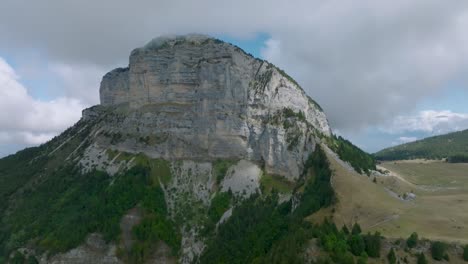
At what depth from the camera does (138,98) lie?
19212 centimetres

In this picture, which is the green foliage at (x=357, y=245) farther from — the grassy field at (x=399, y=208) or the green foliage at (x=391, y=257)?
the grassy field at (x=399, y=208)

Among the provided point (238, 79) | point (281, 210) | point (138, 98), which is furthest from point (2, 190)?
point (281, 210)

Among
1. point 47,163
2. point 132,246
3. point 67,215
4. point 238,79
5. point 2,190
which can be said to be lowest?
point 132,246

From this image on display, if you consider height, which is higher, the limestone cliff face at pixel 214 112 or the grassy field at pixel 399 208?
the limestone cliff face at pixel 214 112

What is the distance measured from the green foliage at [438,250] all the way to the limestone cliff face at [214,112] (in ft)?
254

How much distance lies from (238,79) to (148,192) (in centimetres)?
5994

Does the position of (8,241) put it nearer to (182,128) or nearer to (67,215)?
(67,215)

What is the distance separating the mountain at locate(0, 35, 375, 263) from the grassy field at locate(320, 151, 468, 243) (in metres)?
7.20

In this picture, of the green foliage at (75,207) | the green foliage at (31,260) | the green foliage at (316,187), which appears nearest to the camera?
the green foliage at (316,187)

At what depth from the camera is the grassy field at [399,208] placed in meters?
89.9

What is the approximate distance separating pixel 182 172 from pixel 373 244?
98590 millimetres

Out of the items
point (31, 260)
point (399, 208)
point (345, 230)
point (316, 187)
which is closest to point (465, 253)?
point (345, 230)

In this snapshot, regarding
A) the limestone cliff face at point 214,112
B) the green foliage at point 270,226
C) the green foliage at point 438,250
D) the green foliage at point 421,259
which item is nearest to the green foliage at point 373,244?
the green foliage at point 270,226

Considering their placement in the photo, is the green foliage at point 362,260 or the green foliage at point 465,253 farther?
the green foliage at point 362,260
